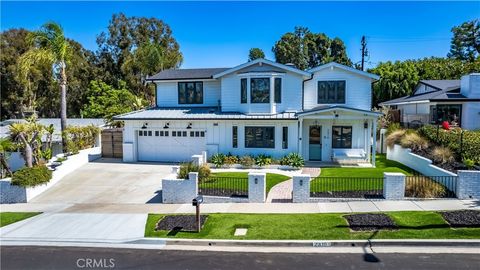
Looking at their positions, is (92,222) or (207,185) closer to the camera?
(92,222)

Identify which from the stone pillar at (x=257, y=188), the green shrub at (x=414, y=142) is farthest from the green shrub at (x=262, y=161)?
the green shrub at (x=414, y=142)

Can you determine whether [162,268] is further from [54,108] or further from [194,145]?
[54,108]

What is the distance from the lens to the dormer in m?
21.7

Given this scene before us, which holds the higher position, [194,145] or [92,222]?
[194,145]

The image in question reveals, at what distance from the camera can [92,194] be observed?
1616cm

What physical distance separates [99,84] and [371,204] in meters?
40.1

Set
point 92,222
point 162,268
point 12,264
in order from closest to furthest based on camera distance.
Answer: point 162,268, point 12,264, point 92,222

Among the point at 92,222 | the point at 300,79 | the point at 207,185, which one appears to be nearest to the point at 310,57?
the point at 300,79

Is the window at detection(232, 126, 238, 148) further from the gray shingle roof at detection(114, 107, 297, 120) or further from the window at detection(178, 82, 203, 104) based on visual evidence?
the window at detection(178, 82, 203, 104)

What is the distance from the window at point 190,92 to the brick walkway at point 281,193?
10.7 m

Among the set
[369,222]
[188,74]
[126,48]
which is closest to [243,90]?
[188,74]

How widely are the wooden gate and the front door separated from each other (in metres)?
12.9

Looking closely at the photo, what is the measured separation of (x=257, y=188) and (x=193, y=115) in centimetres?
1014

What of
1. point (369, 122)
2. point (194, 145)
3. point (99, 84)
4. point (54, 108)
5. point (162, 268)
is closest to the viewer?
point (162, 268)
